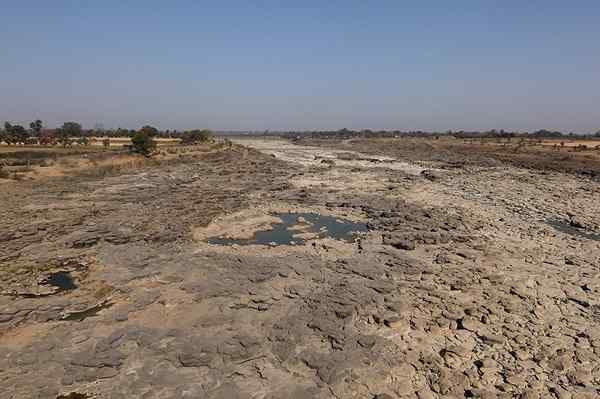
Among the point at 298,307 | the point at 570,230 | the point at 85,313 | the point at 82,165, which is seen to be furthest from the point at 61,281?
the point at 82,165

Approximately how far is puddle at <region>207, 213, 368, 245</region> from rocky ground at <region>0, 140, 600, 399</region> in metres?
0.82

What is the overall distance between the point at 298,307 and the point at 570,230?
14.8 metres

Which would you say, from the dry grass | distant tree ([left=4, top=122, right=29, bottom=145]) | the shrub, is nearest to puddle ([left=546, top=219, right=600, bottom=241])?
the dry grass

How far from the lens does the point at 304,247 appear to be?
1399cm

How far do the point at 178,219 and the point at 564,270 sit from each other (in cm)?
1604

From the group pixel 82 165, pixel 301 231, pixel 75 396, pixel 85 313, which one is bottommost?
pixel 75 396

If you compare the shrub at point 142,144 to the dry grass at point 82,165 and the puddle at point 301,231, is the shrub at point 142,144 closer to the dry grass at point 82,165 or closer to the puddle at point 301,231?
the dry grass at point 82,165

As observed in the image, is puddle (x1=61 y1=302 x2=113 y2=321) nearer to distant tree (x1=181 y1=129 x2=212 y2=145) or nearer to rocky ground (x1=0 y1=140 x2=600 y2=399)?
rocky ground (x1=0 y1=140 x2=600 y2=399)

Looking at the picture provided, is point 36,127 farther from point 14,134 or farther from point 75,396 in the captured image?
point 75,396

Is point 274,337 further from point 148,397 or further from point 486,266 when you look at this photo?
point 486,266

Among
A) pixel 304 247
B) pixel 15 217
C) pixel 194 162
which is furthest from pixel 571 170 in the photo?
pixel 15 217

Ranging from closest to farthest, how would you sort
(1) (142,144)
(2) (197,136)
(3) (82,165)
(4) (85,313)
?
(4) (85,313), (3) (82,165), (1) (142,144), (2) (197,136)

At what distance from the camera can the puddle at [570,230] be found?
15780mm

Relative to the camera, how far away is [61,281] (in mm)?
10531
